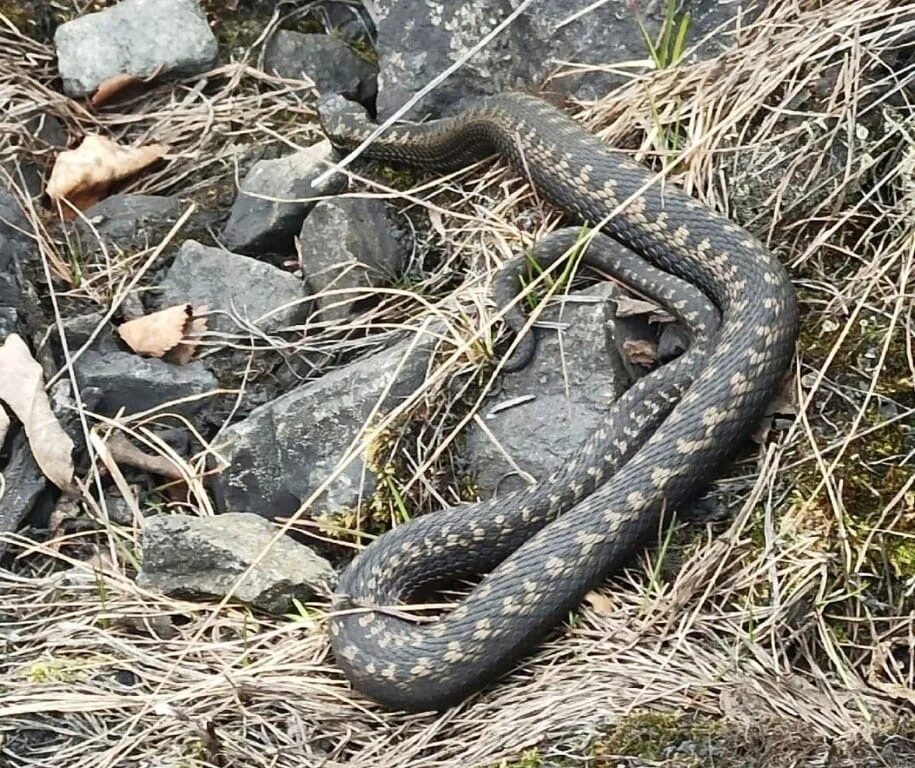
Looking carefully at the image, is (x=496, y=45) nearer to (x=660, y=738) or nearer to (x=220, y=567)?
(x=220, y=567)

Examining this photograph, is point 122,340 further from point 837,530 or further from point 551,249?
point 837,530

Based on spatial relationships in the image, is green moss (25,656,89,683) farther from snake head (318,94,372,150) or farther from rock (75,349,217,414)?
snake head (318,94,372,150)

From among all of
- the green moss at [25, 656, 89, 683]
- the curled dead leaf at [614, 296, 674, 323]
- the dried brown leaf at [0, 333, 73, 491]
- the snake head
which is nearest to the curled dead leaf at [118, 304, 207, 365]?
the dried brown leaf at [0, 333, 73, 491]


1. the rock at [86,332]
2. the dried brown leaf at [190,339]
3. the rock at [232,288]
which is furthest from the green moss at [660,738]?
the rock at [86,332]

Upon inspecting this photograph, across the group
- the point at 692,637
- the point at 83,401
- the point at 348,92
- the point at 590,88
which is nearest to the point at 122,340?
the point at 83,401

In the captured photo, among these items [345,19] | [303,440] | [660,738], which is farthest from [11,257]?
[660,738]

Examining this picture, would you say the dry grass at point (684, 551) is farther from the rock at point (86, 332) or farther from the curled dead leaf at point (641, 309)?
the curled dead leaf at point (641, 309)
